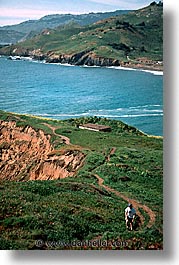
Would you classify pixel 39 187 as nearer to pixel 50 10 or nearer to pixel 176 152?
pixel 176 152

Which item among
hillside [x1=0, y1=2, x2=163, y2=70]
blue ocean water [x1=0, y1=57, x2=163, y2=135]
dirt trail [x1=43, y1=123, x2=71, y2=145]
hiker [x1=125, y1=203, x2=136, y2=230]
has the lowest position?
hiker [x1=125, y1=203, x2=136, y2=230]

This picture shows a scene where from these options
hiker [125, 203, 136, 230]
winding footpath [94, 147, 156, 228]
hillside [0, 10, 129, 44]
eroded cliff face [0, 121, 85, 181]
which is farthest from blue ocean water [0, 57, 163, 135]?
hiker [125, 203, 136, 230]

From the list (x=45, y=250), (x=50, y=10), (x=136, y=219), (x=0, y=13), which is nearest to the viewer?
(x=45, y=250)

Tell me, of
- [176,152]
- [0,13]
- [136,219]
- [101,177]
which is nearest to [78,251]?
[136,219]

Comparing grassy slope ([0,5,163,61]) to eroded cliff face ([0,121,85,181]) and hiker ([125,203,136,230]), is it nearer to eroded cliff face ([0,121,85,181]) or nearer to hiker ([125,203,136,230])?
eroded cliff face ([0,121,85,181])

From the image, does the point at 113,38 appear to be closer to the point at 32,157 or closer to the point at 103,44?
the point at 103,44

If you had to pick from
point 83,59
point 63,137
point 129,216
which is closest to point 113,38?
point 83,59

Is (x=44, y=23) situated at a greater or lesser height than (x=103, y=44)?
greater

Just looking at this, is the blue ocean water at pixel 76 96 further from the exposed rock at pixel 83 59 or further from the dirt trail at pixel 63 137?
the exposed rock at pixel 83 59
